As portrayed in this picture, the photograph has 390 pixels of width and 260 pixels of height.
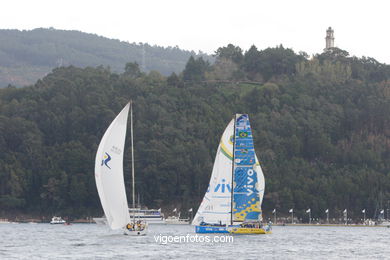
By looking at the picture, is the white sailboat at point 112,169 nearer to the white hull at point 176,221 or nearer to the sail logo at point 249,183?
the sail logo at point 249,183

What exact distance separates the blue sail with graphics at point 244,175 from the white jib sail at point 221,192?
0.64 meters

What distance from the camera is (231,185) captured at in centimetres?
9125

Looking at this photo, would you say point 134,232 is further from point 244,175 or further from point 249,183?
point 249,183

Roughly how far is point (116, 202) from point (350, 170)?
405 ft

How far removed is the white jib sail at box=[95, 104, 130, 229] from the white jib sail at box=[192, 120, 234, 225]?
12177 millimetres

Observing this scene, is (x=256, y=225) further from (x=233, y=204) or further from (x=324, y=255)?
(x=324, y=255)

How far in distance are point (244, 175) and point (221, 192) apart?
9.36 feet

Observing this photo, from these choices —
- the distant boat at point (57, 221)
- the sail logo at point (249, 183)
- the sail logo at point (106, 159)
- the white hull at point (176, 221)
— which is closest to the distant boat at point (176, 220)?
the white hull at point (176, 221)

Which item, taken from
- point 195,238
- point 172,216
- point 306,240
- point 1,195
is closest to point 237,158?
point 195,238

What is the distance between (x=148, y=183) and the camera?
18275 cm

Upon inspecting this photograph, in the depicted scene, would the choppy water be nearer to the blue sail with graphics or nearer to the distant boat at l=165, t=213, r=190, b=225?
the blue sail with graphics

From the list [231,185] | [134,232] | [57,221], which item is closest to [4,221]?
[57,221]

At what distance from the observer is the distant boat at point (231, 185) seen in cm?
9062

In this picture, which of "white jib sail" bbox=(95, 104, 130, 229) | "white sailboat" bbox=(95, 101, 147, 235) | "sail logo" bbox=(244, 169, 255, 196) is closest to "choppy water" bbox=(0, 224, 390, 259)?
"white sailboat" bbox=(95, 101, 147, 235)
